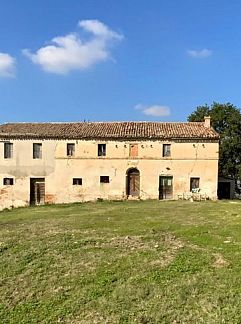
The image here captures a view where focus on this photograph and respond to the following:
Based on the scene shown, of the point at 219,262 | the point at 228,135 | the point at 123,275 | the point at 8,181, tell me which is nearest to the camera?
the point at 123,275

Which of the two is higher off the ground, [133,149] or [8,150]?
[133,149]

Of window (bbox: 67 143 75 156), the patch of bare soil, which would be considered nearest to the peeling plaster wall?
window (bbox: 67 143 75 156)

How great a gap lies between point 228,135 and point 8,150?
28662 mm

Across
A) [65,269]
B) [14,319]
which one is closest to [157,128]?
[65,269]

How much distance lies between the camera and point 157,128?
118 ft

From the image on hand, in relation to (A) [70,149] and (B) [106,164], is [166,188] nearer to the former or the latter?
(B) [106,164]

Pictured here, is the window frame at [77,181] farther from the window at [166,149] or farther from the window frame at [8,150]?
the window at [166,149]

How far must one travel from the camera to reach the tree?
50375mm

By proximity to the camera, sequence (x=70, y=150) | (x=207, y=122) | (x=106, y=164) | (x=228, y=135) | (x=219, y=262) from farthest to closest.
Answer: (x=228, y=135) < (x=207, y=122) < (x=70, y=150) < (x=106, y=164) < (x=219, y=262)

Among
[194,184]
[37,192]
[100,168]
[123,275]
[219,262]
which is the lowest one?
[123,275]

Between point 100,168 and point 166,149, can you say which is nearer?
point 166,149

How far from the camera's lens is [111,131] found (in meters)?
35.5

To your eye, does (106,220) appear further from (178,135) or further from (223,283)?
(178,135)

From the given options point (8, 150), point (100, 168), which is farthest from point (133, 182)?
point (8, 150)
